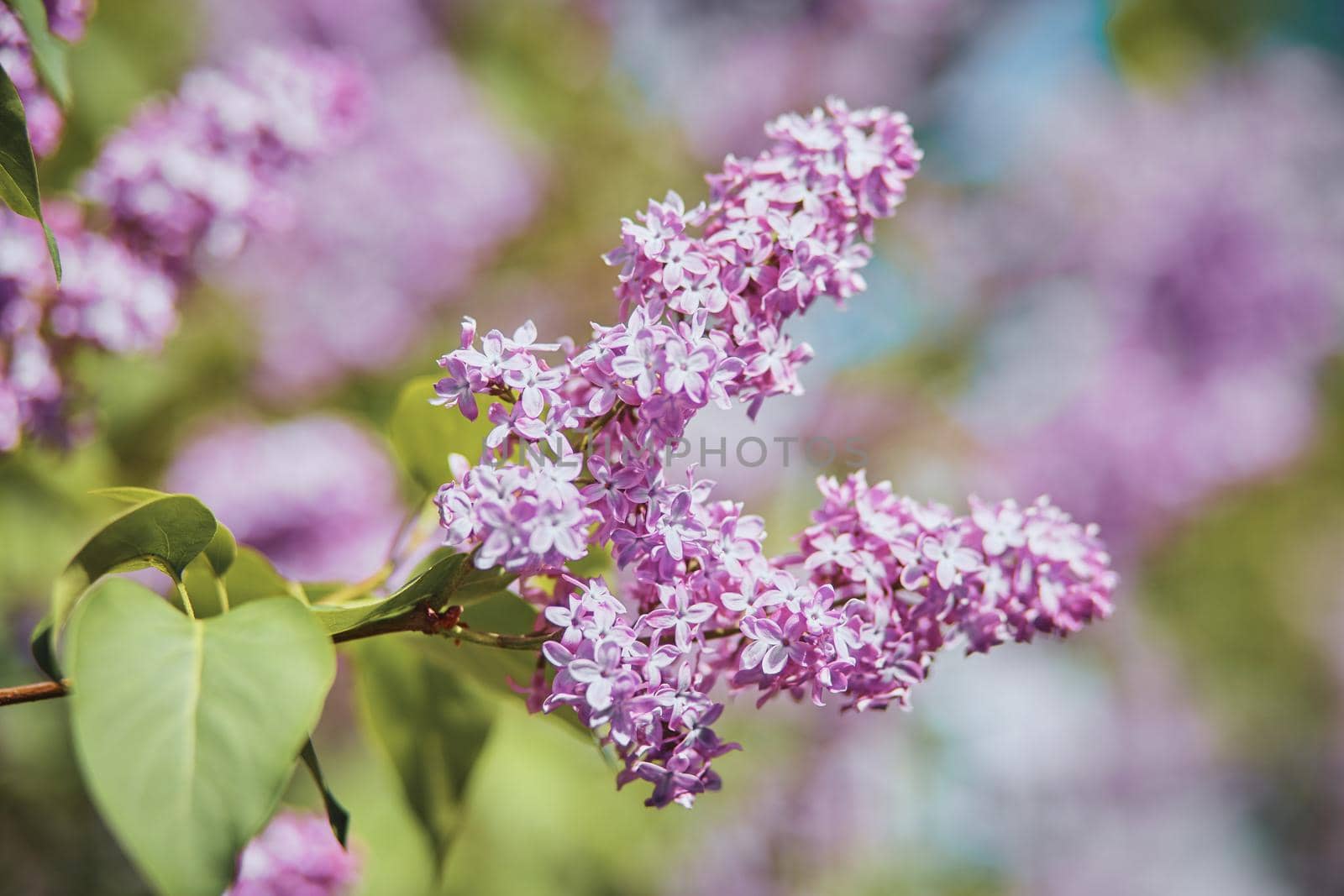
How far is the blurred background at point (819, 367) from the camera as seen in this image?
5.97 ft

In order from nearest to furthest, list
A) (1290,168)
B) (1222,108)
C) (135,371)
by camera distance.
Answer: (135,371)
(1290,168)
(1222,108)

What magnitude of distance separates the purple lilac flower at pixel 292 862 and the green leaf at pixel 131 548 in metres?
0.59

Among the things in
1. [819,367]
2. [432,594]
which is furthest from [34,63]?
[819,367]

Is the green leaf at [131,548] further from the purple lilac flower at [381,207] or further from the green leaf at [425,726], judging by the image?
the purple lilac flower at [381,207]

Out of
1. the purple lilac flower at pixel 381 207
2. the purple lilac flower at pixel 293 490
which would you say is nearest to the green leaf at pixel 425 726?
the purple lilac flower at pixel 293 490

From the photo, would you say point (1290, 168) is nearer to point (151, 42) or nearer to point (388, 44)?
point (388, 44)

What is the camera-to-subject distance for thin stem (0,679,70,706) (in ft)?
2.18

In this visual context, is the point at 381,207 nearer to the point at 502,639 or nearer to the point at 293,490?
the point at 293,490

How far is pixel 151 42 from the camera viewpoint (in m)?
2.08

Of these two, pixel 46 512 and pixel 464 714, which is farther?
pixel 46 512

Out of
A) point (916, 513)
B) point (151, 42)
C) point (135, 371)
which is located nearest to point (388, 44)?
point (151, 42)

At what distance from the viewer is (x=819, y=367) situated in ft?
9.70

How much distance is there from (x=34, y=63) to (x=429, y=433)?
0.43m

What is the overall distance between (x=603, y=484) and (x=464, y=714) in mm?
447
